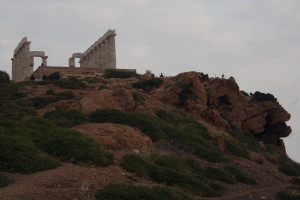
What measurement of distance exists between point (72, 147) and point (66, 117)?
17.4 feet

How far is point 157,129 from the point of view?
922 inches

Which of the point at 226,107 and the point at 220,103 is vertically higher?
the point at 220,103

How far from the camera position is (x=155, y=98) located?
3281 centimetres

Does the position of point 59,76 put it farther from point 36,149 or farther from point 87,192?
point 87,192

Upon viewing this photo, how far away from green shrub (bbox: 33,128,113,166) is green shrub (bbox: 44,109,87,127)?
2.73 m

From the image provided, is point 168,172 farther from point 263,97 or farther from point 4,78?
point 4,78

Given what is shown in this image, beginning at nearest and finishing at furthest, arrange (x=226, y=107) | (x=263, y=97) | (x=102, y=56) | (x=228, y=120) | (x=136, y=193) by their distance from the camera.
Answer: (x=136, y=193) → (x=228, y=120) → (x=226, y=107) → (x=263, y=97) → (x=102, y=56)

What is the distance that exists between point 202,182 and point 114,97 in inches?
368

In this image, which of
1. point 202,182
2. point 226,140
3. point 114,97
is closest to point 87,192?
point 202,182

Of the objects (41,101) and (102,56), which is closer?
(41,101)

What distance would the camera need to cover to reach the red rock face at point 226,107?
1257 inches

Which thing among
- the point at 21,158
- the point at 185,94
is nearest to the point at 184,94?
the point at 185,94

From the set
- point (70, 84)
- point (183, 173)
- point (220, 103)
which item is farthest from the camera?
point (220, 103)

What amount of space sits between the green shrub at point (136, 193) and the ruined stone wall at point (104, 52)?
117ft
